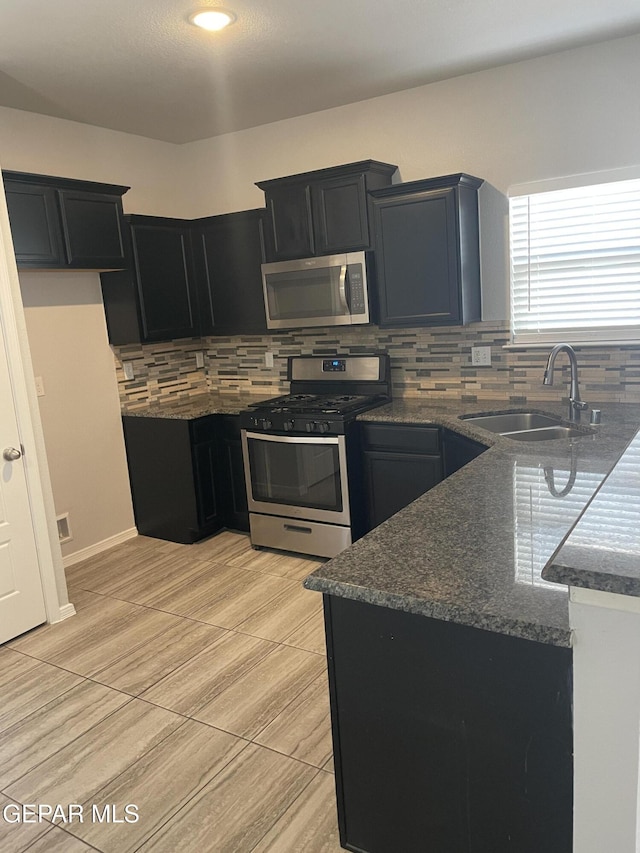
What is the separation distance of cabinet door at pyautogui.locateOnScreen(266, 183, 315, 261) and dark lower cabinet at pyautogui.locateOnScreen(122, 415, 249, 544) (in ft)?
3.71

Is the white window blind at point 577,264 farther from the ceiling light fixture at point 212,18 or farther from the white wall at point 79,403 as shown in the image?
the white wall at point 79,403

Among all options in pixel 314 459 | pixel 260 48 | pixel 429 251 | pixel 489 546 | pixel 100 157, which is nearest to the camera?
pixel 489 546

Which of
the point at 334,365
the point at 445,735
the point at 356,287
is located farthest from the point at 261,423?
the point at 445,735

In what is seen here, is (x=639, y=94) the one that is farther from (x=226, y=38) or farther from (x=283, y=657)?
(x=283, y=657)

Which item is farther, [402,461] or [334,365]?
[334,365]

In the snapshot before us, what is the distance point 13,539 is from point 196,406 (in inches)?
60.9

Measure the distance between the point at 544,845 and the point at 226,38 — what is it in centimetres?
305

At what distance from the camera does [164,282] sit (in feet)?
14.3

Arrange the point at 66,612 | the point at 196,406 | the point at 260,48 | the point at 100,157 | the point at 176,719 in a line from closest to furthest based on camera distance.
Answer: the point at 176,719 < the point at 260,48 < the point at 66,612 < the point at 100,157 < the point at 196,406

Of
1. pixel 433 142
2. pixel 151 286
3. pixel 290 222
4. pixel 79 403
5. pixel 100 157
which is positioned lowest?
pixel 79 403

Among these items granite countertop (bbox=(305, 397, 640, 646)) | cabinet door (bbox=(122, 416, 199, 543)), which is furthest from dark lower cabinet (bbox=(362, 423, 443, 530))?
cabinet door (bbox=(122, 416, 199, 543))

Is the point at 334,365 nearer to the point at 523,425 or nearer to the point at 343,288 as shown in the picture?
the point at 343,288

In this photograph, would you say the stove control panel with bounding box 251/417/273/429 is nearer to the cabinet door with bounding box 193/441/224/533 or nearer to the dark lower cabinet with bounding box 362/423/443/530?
→ the cabinet door with bounding box 193/441/224/533

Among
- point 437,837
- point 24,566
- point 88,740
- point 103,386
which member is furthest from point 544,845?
point 103,386
